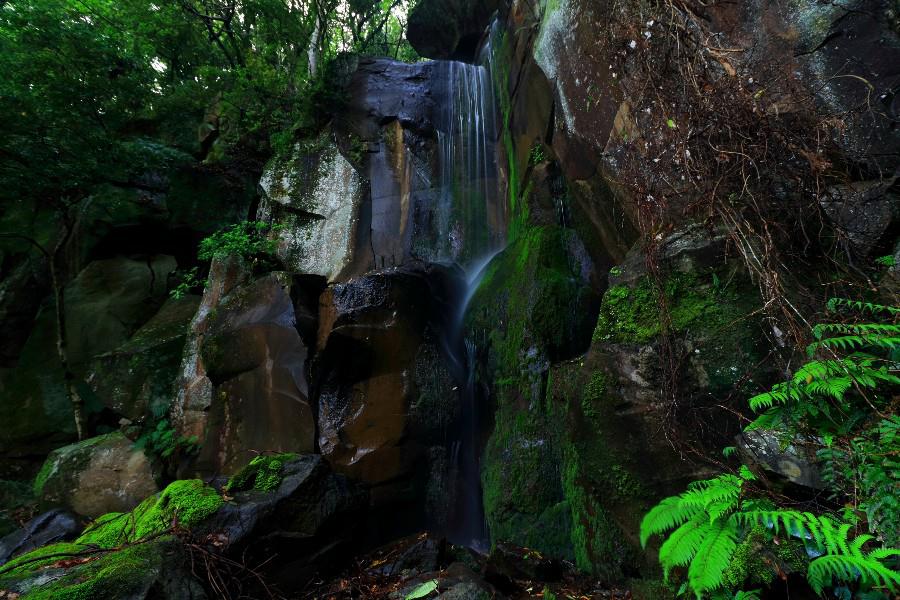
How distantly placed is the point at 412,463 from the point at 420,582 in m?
2.65

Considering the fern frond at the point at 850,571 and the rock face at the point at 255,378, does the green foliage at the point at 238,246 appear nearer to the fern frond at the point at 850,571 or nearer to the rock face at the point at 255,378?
the rock face at the point at 255,378

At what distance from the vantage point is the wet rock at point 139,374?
30.9 feet

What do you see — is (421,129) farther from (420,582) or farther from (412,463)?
(420,582)

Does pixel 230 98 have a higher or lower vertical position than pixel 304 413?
higher

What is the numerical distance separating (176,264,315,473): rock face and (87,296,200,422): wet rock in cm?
249

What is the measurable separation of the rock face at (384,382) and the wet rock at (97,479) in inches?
161

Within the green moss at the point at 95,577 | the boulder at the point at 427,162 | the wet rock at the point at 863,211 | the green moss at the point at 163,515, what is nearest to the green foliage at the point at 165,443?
the green moss at the point at 163,515

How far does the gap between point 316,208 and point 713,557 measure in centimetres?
1007

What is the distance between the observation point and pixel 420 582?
12.1 feet

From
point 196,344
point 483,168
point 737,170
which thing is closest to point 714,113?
point 737,170

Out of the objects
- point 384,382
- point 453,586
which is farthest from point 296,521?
point 384,382

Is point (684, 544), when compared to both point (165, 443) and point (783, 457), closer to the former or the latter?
point (783, 457)

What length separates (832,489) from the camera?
2.40 metres

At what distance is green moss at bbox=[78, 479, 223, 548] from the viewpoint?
3.94m
